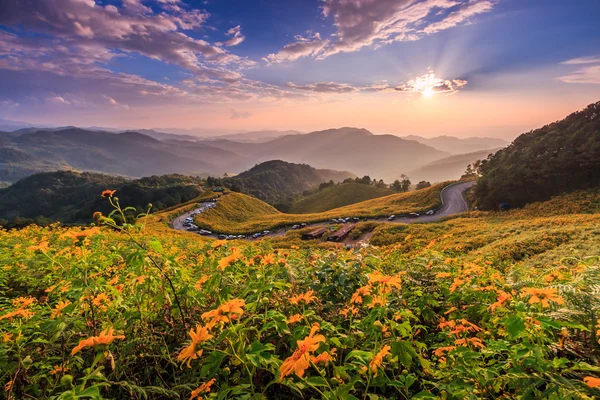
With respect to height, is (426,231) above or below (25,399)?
below

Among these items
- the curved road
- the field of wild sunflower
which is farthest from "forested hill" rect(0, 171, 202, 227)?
the field of wild sunflower

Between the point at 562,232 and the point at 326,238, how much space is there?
70.8 feet

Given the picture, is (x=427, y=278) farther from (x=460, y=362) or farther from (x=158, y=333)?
(x=158, y=333)

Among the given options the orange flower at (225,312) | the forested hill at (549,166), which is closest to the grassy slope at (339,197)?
the forested hill at (549,166)

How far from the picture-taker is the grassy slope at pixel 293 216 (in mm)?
47388

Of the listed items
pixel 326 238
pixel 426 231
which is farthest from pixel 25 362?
pixel 326 238

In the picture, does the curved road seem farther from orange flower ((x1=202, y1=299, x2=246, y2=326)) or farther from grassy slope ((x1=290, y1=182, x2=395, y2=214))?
grassy slope ((x1=290, y1=182, x2=395, y2=214))

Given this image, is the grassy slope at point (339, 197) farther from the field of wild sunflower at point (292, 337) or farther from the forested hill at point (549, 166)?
the field of wild sunflower at point (292, 337)

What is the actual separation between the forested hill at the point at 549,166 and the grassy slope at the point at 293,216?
1165 cm

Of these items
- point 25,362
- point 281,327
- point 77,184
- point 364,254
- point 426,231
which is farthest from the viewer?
point 77,184

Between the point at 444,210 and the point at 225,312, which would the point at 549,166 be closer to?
the point at 444,210

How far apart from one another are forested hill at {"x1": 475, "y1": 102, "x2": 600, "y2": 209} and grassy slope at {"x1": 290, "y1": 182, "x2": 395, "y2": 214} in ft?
191

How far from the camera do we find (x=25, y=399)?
2066 millimetres

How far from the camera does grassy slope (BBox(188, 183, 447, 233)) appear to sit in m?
47.4
